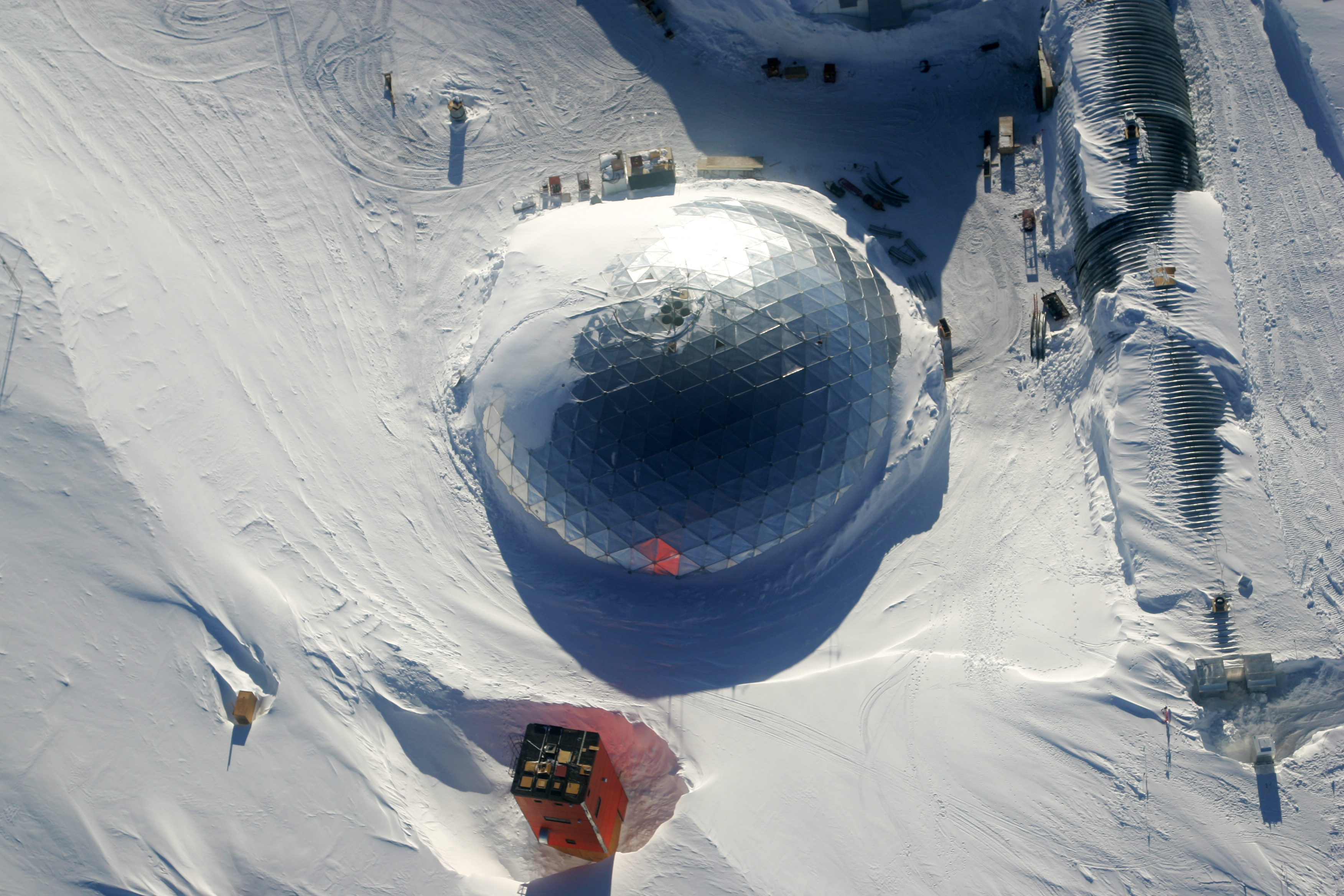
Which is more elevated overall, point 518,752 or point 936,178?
point 936,178

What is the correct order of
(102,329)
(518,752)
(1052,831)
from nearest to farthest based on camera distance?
(1052,831)
(518,752)
(102,329)

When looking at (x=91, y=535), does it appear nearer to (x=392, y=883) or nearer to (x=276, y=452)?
(x=276, y=452)

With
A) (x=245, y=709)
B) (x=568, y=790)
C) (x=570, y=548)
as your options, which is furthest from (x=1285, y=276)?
(x=245, y=709)

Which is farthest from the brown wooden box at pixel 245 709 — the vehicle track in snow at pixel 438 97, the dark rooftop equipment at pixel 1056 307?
the dark rooftop equipment at pixel 1056 307

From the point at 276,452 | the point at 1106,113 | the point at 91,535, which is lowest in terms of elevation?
the point at 91,535

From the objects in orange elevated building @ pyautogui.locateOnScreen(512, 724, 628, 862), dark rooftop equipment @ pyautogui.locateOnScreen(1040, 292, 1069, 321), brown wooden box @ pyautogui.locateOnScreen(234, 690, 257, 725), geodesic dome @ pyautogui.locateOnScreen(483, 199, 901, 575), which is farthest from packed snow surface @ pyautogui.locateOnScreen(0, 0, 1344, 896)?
geodesic dome @ pyautogui.locateOnScreen(483, 199, 901, 575)

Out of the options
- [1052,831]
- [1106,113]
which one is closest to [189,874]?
[1052,831]

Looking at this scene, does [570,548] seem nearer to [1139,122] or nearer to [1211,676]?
[1211,676]

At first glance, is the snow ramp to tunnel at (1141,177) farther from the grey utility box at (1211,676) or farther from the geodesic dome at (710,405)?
the geodesic dome at (710,405)
